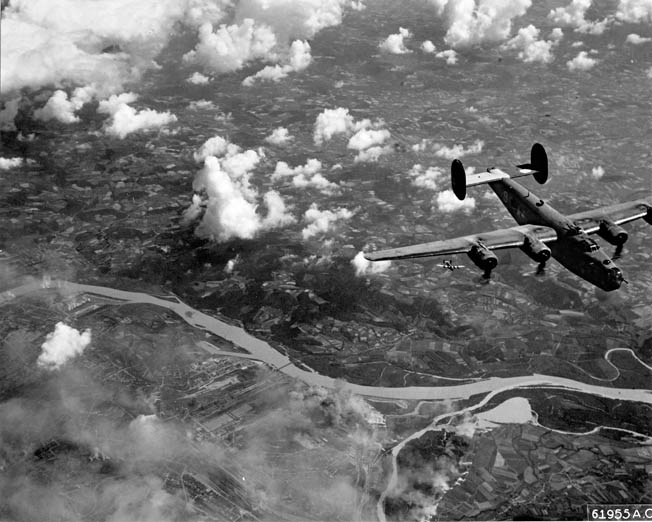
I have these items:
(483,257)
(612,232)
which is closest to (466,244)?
(483,257)

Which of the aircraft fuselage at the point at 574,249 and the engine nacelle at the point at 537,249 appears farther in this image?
the engine nacelle at the point at 537,249

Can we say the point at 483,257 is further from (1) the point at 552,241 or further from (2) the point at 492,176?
(2) the point at 492,176

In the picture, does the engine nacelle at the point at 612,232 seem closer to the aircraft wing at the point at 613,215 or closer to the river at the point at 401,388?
the aircraft wing at the point at 613,215

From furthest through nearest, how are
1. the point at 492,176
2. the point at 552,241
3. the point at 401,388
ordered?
1. the point at 401,388
2. the point at 492,176
3. the point at 552,241

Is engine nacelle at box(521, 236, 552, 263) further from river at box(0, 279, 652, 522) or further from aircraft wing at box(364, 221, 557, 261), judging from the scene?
river at box(0, 279, 652, 522)

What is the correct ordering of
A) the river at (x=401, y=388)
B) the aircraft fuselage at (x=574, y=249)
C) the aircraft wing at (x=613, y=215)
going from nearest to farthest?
the aircraft fuselage at (x=574, y=249), the aircraft wing at (x=613, y=215), the river at (x=401, y=388)

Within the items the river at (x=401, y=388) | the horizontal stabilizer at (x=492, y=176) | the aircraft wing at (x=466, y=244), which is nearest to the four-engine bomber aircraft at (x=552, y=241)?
the aircraft wing at (x=466, y=244)

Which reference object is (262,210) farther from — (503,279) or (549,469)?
(549,469)
